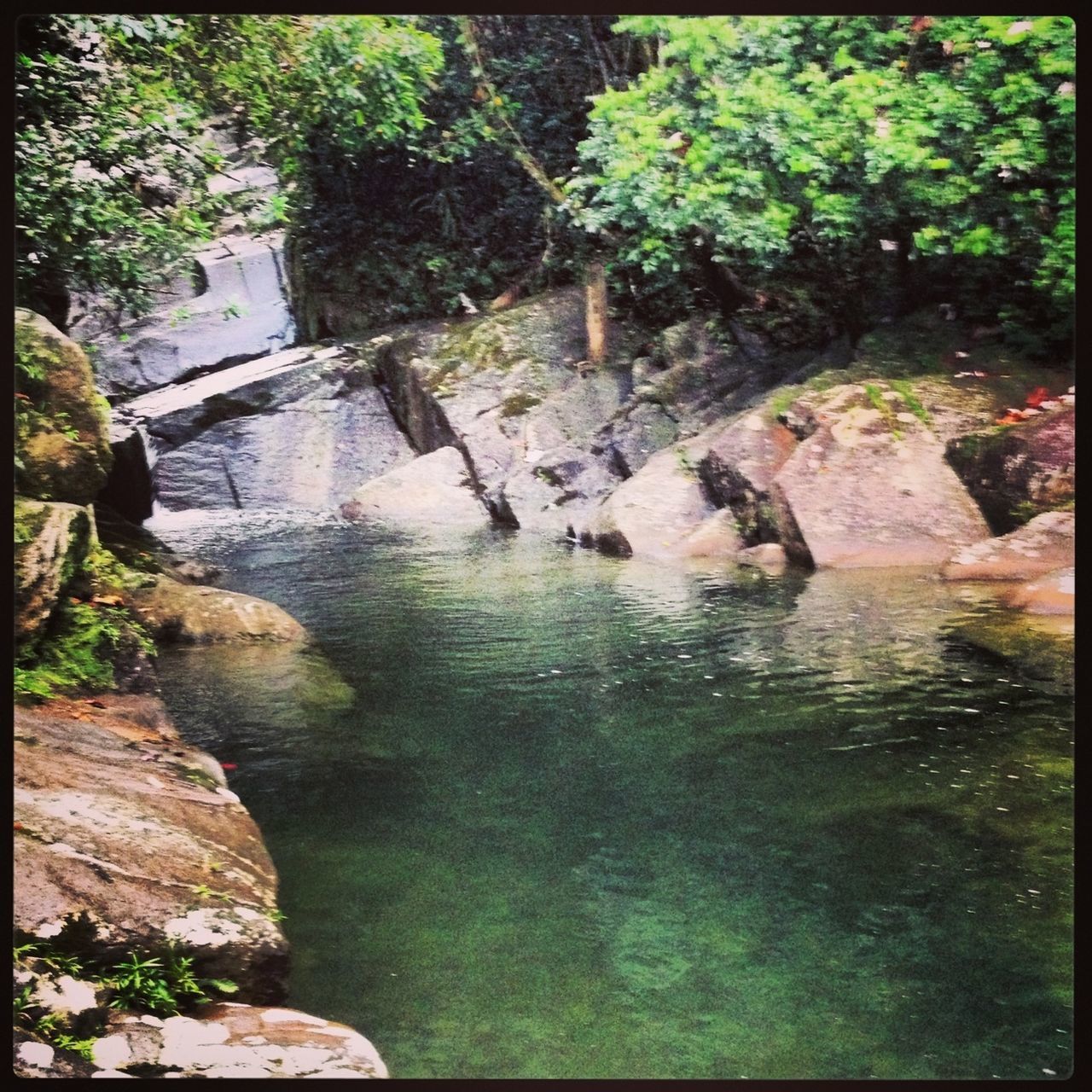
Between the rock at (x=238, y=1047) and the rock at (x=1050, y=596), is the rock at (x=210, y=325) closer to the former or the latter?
the rock at (x=238, y=1047)

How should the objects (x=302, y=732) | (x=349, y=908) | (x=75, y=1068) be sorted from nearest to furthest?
(x=75, y=1068)
(x=349, y=908)
(x=302, y=732)

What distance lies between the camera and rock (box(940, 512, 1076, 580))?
122 inches

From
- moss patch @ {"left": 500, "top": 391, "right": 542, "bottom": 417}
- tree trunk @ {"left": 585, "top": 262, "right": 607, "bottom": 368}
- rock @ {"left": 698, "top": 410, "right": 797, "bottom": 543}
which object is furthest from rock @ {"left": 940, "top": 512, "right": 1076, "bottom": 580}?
moss patch @ {"left": 500, "top": 391, "right": 542, "bottom": 417}

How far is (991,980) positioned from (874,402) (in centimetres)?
211

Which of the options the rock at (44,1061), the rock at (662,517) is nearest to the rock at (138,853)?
the rock at (44,1061)

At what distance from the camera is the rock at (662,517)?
3.81 meters

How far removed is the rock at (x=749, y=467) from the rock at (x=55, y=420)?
6.84 feet

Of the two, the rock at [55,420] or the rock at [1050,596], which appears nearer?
the rock at [1050,596]

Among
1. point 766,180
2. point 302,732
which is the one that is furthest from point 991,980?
point 766,180

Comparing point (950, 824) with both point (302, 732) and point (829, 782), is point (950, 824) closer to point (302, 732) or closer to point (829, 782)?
point (829, 782)

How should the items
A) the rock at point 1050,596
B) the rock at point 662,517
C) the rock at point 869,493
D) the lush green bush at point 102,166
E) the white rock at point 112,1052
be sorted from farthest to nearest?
the rock at point 662,517, the rock at point 869,493, the lush green bush at point 102,166, the rock at point 1050,596, the white rock at point 112,1052

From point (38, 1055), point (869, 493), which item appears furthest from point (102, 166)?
point (869, 493)

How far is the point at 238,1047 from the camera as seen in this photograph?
244 centimetres

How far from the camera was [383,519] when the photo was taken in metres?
3.67
